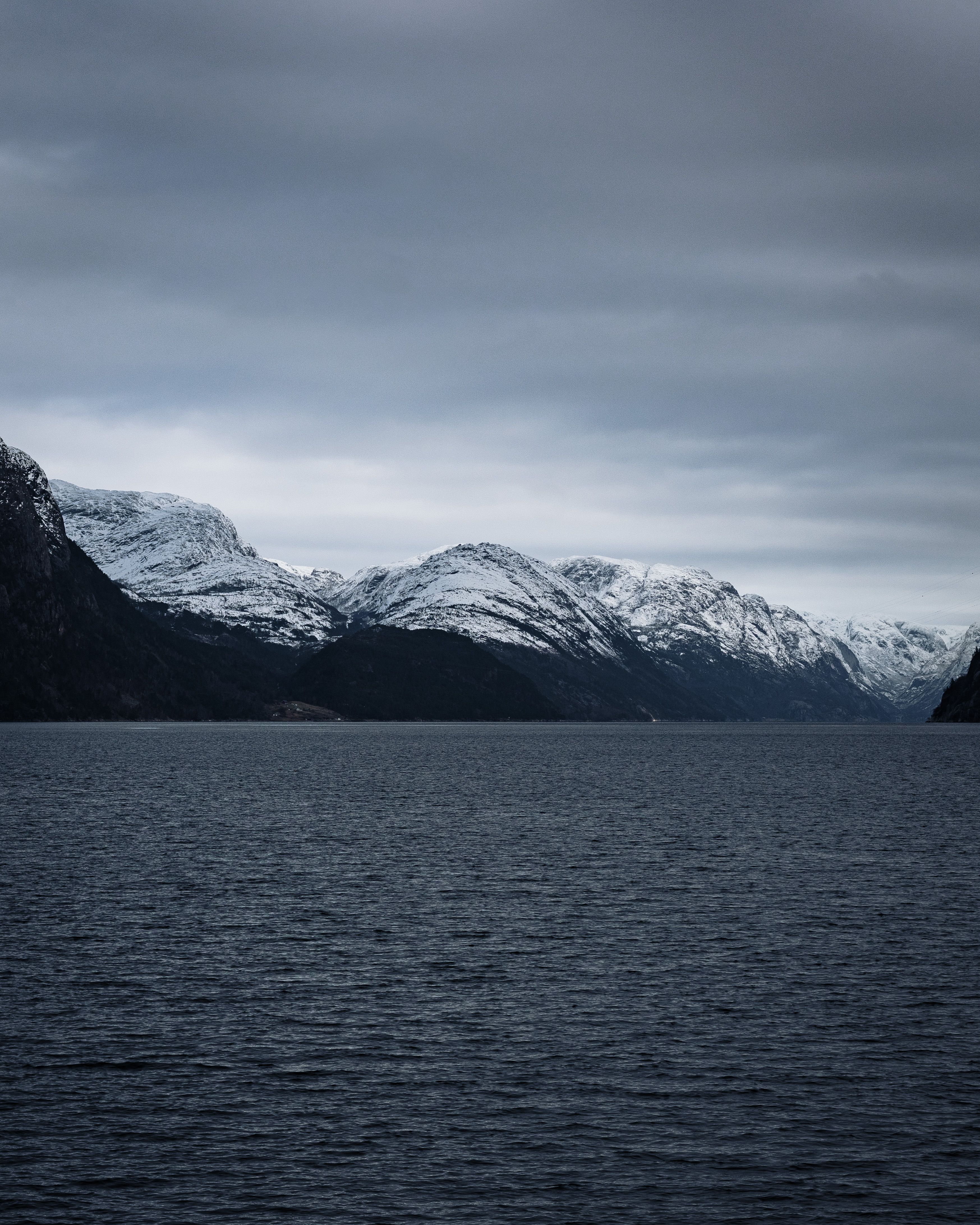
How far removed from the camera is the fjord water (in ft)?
92.0

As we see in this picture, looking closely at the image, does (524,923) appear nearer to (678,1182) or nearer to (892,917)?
(892,917)

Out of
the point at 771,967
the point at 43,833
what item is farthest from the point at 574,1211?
the point at 43,833

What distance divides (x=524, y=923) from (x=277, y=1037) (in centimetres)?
2243

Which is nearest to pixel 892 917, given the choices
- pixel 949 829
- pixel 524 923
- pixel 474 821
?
pixel 524 923

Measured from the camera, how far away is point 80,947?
53.7 m

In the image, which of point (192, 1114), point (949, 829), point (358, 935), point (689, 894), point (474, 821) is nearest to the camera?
point (192, 1114)

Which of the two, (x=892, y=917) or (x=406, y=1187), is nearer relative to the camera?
(x=406, y=1187)

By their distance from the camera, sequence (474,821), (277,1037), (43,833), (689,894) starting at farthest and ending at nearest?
(474,821) → (43,833) → (689,894) → (277,1037)

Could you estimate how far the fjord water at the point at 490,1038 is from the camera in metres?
28.0

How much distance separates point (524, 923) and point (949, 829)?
204 ft

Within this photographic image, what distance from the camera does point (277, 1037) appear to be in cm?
3991

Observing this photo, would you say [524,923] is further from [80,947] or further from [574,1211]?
[574,1211]

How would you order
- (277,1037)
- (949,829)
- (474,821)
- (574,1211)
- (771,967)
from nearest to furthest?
(574,1211) → (277,1037) → (771,967) → (949,829) → (474,821)

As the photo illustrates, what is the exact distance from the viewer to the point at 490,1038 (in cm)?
3994
